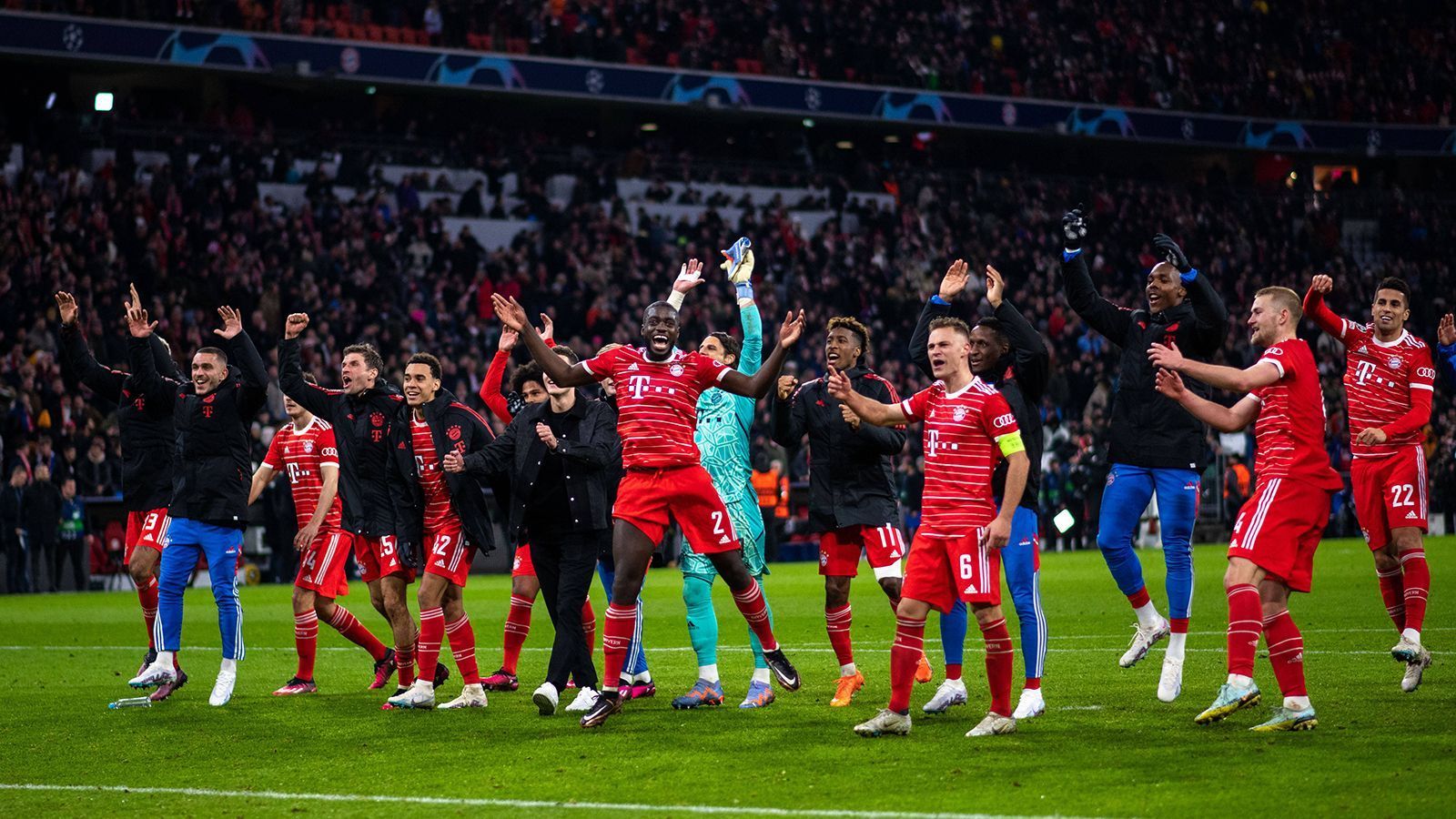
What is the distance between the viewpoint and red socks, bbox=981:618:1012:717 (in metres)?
9.05

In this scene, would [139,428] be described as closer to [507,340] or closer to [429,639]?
[507,340]

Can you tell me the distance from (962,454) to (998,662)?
1154mm

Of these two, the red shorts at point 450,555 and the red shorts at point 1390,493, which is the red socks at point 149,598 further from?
the red shorts at point 1390,493

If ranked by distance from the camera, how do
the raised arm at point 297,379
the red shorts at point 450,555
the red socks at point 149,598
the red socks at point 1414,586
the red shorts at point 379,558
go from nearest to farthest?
the red socks at point 1414,586, the red shorts at point 450,555, the raised arm at point 297,379, the red shorts at point 379,558, the red socks at point 149,598

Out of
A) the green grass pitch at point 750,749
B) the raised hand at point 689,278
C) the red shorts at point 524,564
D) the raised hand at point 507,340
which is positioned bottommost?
the green grass pitch at point 750,749

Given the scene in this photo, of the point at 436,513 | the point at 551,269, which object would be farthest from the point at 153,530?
the point at 551,269

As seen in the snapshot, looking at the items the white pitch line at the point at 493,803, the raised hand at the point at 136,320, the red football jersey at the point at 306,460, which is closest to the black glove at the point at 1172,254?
the white pitch line at the point at 493,803

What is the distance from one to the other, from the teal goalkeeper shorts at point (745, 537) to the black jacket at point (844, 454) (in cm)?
41

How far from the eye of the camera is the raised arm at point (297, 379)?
1183 centimetres

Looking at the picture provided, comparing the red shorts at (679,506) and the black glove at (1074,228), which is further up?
the black glove at (1074,228)

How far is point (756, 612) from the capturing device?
10523 millimetres

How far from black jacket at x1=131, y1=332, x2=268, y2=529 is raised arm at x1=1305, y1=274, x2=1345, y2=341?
7.25 metres

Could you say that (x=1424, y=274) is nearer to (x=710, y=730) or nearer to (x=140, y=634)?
(x=140, y=634)

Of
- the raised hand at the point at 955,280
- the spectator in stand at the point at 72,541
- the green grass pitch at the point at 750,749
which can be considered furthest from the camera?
the spectator in stand at the point at 72,541
